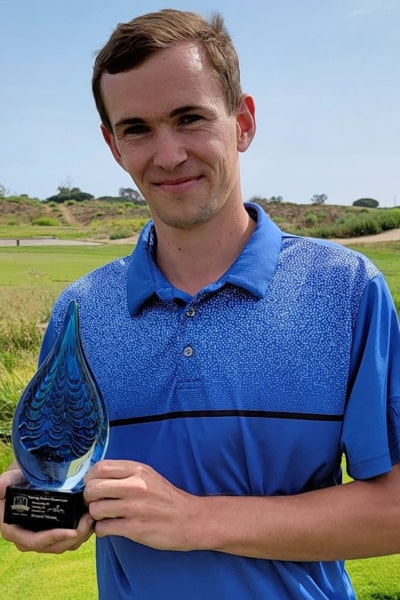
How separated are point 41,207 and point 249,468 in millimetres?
27288

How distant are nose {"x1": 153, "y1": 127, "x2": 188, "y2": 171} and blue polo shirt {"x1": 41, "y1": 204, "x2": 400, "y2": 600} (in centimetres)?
24

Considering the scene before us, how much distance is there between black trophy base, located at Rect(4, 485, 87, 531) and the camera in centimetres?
116

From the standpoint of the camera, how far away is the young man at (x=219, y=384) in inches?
44.7

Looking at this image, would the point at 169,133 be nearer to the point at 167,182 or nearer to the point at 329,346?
the point at 167,182

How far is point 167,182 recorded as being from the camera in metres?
1.29

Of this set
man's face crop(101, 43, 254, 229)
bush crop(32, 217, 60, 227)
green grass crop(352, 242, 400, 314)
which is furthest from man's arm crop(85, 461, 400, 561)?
bush crop(32, 217, 60, 227)

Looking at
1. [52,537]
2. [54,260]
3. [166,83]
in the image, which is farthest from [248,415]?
[54,260]

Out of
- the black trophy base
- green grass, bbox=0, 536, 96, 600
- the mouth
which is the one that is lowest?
green grass, bbox=0, 536, 96, 600

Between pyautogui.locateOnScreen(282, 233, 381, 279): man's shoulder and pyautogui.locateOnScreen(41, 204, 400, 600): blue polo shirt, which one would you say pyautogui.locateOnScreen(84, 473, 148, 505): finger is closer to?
pyautogui.locateOnScreen(41, 204, 400, 600): blue polo shirt

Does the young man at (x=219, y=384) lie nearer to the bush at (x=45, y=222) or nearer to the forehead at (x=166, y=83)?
the forehead at (x=166, y=83)

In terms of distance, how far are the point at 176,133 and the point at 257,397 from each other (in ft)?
1.72

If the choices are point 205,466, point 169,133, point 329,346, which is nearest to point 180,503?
point 205,466

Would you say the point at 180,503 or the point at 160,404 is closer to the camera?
the point at 180,503

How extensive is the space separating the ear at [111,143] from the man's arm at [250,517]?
0.68 m
